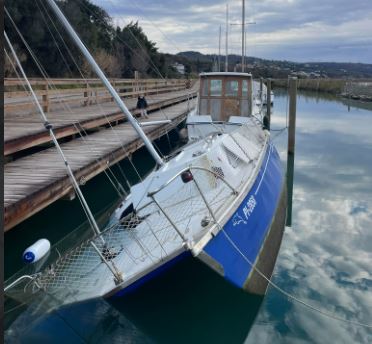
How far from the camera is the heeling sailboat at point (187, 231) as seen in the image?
5664mm

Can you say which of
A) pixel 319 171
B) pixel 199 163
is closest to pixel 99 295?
pixel 199 163

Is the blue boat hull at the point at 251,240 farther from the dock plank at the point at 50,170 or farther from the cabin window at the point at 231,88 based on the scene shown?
the cabin window at the point at 231,88

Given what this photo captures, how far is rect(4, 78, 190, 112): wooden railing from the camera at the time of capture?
14.8 m

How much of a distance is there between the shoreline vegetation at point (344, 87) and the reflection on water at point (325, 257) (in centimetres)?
3581

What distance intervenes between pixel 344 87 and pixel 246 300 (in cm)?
6176

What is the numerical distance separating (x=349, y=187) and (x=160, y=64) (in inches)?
1698

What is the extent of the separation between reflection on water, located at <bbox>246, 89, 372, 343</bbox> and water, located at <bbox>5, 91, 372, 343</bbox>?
2 centimetres

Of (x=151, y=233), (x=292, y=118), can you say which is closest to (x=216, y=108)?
(x=292, y=118)

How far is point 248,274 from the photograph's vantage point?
6.27 metres

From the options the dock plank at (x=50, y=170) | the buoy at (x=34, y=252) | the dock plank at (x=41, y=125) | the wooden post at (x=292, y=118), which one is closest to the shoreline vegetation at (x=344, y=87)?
the wooden post at (x=292, y=118)

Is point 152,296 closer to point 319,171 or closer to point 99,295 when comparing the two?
point 99,295

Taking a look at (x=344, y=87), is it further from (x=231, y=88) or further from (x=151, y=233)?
(x=151, y=233)

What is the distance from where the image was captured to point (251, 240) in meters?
6.86

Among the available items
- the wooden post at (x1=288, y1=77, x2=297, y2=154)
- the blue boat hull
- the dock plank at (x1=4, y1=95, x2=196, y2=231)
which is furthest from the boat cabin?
the blue boat hull
